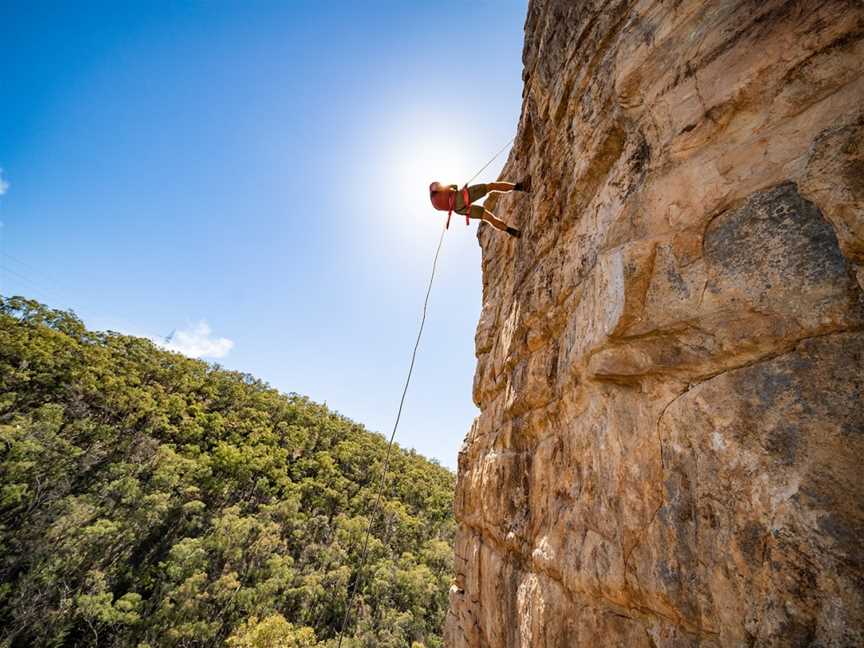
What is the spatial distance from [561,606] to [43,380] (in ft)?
158

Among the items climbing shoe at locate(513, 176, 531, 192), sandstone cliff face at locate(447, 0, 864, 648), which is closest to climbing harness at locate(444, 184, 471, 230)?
climbing shoe at locate(513, 176, 531, 192)

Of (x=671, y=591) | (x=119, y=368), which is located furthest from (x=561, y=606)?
(x=119, y=368)

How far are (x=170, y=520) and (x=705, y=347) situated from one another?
4120 cm

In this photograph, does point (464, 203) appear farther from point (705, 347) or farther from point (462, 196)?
point (705, 347)

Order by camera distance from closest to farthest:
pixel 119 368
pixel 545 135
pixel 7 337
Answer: pixel 545 135, pixel 7 337, pixel 119 368

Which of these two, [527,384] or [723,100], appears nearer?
[723,100]

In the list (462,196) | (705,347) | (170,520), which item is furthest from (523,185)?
(170,520)

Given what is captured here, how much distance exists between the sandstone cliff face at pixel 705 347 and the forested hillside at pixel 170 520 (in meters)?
23.6

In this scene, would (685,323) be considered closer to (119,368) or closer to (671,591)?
(671,591)

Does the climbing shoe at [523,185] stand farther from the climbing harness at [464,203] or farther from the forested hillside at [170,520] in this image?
the forested hillside at [170,520]

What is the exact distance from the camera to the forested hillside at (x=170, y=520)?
72.7 ft

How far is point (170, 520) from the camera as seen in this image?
99.7ft

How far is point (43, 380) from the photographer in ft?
107

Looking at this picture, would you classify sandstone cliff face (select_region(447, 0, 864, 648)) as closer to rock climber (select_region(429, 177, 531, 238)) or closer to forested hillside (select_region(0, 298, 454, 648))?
rock climber (select_region(429, 177, 531, 238))
